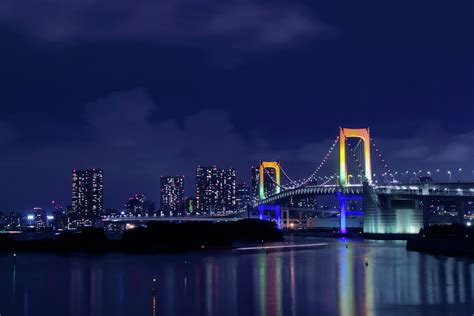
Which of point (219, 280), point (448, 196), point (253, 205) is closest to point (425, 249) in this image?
point (448, 196)

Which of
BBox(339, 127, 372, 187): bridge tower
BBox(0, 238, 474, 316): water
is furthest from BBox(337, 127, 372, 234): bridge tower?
BBox(0, 238, 474, 316): water

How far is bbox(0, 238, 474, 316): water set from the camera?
21141 millimetres

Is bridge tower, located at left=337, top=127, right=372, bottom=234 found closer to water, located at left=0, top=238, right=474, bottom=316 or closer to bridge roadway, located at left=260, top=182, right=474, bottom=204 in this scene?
bridge roadway, located at left=260, top=182, right=474, bottom=204

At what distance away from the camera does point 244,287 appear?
87.8 feet

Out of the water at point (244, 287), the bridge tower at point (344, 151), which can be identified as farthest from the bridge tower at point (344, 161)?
the water at point (244, 287)

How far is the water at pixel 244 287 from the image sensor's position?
69.4 ft

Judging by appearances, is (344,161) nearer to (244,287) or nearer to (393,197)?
(393,197)

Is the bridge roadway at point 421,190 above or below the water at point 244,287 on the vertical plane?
above

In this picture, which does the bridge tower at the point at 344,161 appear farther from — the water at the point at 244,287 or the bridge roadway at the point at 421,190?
the water at the point at 244,287

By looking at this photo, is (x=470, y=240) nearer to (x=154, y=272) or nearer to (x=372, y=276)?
(x=372, y=276)

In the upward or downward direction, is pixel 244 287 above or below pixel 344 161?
below

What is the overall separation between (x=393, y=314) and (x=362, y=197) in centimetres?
5583

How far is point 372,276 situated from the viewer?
3067 cm

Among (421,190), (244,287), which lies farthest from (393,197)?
(244,287)
